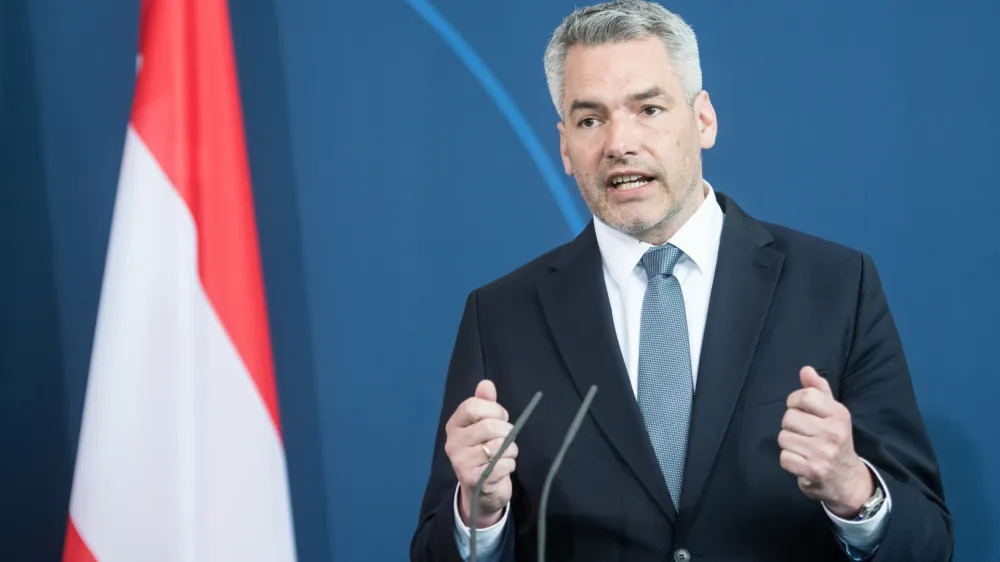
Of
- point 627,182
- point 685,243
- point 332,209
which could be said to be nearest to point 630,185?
point 627,182

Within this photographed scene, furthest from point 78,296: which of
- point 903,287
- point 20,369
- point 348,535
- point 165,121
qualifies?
point 903,287

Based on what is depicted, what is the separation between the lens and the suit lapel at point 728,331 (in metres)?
1.50

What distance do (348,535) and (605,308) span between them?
100 centimetres

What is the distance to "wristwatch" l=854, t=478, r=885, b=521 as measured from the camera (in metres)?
1.40

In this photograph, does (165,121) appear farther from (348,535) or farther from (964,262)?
(964,262)

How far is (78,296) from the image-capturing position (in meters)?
2.38

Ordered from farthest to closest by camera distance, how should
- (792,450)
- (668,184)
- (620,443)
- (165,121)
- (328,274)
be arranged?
(328,274)
(165,121)
(668,184)
(620,443)
(792,450)

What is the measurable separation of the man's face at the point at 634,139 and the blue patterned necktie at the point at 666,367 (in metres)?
0.07

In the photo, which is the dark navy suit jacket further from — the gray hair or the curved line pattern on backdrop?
the curved line pattern on backdrop

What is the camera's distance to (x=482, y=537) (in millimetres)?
1514

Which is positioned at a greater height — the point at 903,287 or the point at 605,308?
the point at 903,287

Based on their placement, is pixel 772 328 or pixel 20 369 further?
pixel 20 369

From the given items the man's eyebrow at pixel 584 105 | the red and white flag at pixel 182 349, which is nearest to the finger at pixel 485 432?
the man's eyebrow at pixel 584 105

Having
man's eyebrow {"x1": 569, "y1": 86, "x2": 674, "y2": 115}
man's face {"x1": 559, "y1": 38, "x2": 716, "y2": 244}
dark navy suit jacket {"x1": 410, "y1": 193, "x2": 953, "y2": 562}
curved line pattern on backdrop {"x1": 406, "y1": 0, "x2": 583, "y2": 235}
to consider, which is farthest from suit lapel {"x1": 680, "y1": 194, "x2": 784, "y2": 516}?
curved line pattern on backdrop {"x1": 406, "y1": 0, "x2": 583, "y2": 235}
